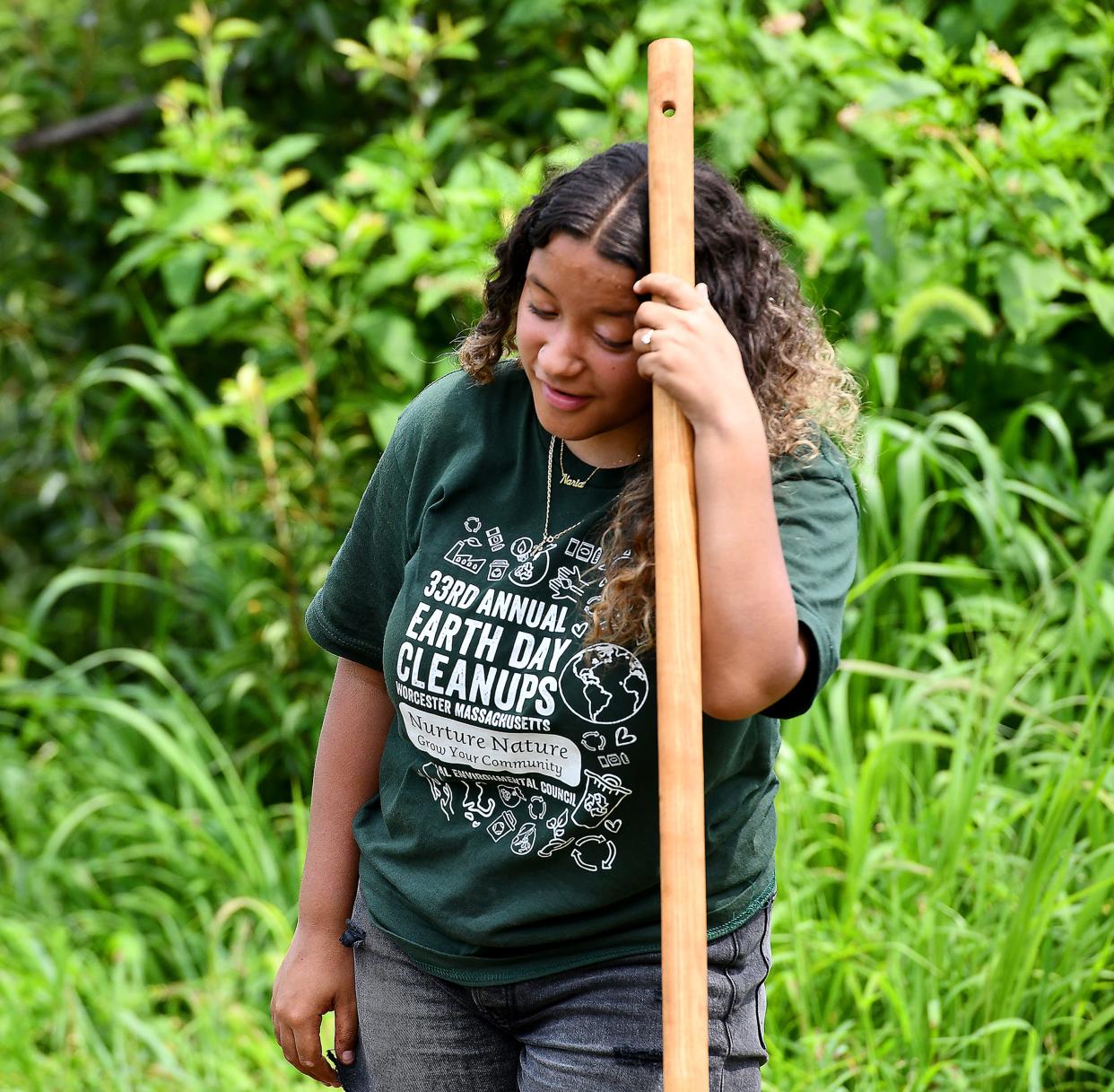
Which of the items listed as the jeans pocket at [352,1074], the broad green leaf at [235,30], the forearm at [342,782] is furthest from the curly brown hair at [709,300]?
the broad green leaf at [235,30]

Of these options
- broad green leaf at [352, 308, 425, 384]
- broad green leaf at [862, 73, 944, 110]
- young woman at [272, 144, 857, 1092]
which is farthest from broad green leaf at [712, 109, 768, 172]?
young woman at [272, 144, 857, 1092]

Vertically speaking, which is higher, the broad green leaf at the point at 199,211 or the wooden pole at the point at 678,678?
the broad green leaf at the point at 199,211

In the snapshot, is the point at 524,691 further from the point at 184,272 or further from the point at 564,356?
the point at 184,272

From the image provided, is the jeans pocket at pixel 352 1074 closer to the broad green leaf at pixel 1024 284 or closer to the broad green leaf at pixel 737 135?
the broad green leaf at pixel 1024 284

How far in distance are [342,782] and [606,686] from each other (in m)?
0.49

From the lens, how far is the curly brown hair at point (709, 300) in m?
1.43

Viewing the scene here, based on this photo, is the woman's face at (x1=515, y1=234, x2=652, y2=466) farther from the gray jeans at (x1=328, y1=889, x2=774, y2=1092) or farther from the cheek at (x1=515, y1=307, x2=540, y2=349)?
the gray jeans at (x1=328, y1=889, x2=774, y2=1092)

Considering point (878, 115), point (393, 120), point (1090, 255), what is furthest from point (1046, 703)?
→ point (393, 120)

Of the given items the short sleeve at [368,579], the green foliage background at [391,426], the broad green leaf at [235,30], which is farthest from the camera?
the broad green leaf at [235,30]

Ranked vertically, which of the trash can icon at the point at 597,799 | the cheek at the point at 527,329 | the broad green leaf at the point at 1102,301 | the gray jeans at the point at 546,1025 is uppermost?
the broad green leaf at the point at 1102,301

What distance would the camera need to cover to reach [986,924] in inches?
101

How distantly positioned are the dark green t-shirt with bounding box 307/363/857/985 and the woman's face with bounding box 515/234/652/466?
89 mm

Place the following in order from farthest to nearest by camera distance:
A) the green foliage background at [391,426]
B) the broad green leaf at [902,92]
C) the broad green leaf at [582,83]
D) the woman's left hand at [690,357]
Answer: the broad green leaf at [582,83]
the broad green leaf at [902,92]
the green foliage background at [391,426]
the woman's left hand at [690,357]

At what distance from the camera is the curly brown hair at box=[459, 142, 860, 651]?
1.43m
